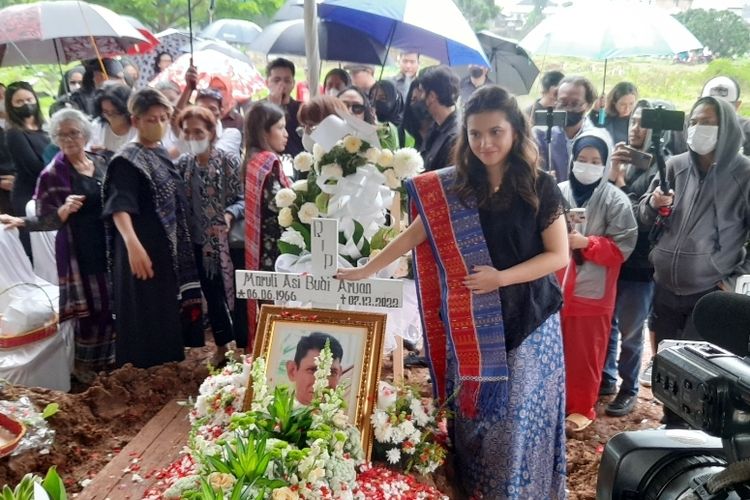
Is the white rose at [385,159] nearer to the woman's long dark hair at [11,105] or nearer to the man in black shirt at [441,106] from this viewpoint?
the man in black shirt at [441,106]

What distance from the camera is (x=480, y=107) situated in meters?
2.06

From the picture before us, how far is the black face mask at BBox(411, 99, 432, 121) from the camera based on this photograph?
392 cm

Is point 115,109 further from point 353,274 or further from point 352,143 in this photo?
point 353,274

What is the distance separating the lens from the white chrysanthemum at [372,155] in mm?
Answer: 2428

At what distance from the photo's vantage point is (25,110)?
445cm

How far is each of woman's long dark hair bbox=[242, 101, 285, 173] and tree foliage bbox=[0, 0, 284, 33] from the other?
9.47 metres

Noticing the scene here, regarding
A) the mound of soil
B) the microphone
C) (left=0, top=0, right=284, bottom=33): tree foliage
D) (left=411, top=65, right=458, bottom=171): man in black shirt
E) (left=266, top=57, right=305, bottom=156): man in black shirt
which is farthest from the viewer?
(left=0, top=0, right=284, bottom=33): tree foliage

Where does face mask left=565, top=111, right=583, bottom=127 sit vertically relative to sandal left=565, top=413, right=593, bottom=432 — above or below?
above

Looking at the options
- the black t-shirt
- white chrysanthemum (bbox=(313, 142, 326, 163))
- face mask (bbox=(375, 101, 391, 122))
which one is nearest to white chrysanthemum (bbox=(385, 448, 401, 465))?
the black t-shirt

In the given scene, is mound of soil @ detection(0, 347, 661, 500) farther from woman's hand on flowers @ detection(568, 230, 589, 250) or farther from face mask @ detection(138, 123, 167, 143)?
face mask @ detection(138, 123, 167, 143)

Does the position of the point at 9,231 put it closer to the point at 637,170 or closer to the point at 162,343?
the point at 162,343

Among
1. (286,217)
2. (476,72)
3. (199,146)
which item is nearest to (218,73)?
(476,72)

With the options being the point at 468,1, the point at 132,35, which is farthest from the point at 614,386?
the point at 468,1

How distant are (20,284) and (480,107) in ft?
8.98
